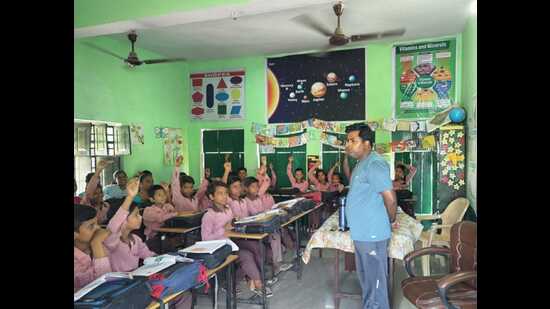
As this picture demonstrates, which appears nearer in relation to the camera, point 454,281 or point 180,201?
point 454,281

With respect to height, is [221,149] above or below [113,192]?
above

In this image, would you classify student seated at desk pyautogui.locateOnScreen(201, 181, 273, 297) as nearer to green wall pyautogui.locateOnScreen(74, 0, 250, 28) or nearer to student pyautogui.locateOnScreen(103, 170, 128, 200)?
green wall pyautogui.locateOnScreen(74, 0, 250, 28)

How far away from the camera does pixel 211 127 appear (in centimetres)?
707

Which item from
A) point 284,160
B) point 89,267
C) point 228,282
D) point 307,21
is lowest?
point 228,282

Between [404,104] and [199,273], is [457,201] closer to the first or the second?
[404,104]

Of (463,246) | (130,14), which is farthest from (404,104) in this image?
(130,14)

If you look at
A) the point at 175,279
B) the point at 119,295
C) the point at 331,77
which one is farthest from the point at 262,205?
the point at 119,295

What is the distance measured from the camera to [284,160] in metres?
6.61

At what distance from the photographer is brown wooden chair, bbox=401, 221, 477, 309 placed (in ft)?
6.85

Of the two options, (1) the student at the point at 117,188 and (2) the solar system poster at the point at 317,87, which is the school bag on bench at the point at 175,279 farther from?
(2) the solar system poster at the point at 317,87

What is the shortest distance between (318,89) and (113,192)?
11.8ft

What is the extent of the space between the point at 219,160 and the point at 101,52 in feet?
9.05

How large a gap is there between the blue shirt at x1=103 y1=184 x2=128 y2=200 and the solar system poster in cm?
279

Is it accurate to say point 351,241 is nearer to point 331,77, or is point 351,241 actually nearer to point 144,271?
point 144,271
